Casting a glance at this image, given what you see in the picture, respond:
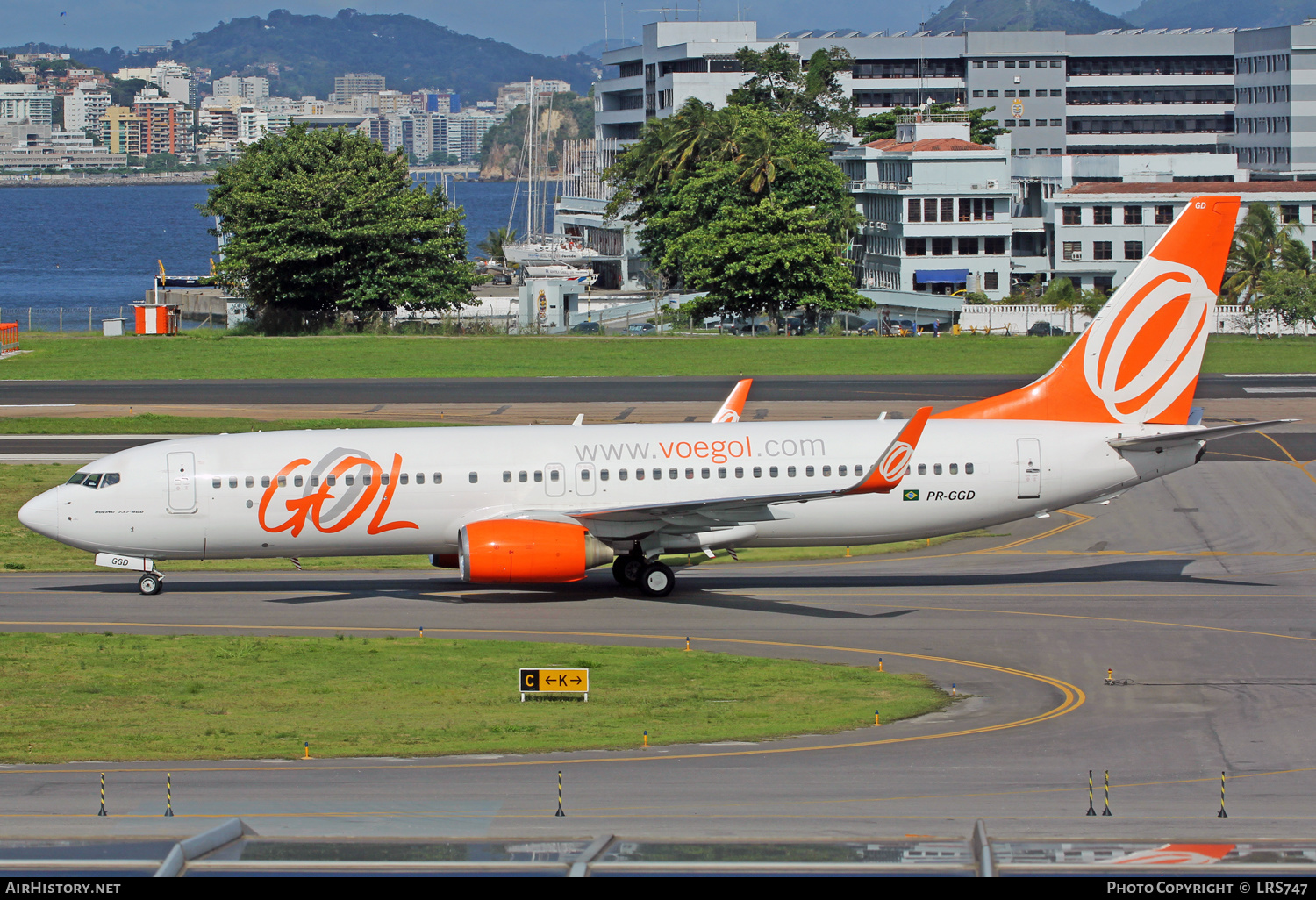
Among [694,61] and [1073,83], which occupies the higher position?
[694,61]

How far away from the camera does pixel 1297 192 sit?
399 ft

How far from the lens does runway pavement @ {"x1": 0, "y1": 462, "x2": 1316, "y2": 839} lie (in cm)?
1848

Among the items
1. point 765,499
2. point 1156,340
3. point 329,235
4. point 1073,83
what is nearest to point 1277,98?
point 1073,83

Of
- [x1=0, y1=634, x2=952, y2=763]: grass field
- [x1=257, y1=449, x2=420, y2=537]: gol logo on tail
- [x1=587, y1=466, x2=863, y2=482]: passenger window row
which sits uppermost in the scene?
[x1=587, y1=466, x2=863, y2=482]: passenger window row

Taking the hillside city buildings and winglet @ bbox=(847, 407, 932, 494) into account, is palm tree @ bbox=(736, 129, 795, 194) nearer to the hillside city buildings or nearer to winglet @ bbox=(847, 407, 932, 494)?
the hillside city buildings

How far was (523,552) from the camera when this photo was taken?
32.3 m

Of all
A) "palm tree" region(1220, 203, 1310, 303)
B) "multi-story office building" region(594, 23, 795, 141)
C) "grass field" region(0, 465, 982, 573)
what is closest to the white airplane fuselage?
"grass field" region(0, 465, 982, 573)

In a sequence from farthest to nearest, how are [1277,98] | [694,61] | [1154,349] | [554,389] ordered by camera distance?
[694,61], [1277,98], [554,389], [1154,349]

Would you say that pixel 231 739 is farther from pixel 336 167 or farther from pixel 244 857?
pixel 336 167

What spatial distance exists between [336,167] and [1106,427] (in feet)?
238

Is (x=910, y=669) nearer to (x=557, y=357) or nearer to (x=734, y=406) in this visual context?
(x=734, y=406)

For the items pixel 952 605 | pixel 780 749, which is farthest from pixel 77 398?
pixel 780 749

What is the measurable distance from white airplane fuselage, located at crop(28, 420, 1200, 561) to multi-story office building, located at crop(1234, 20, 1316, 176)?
14840cm

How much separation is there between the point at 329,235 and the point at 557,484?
62870 mm
